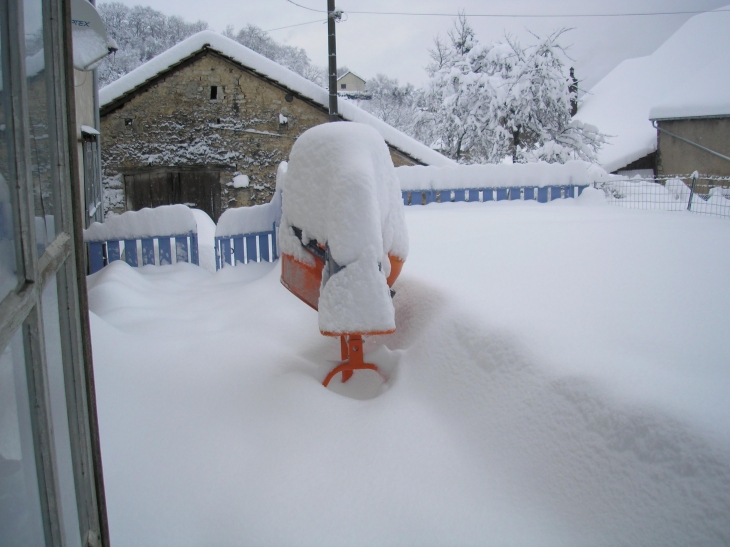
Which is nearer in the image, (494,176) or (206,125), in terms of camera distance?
(494,176)

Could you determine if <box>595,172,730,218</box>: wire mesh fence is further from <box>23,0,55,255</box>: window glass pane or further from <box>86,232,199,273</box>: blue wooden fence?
<box>23,0,55,255</box>: window glass pane

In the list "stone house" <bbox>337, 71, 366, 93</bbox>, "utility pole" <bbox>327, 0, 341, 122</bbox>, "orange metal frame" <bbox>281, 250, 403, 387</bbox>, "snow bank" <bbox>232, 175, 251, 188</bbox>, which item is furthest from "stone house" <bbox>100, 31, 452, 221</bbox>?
"stone house" <bbox>337, 71, 366, 93</bbox>

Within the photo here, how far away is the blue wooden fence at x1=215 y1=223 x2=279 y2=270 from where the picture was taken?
5520 millimetres

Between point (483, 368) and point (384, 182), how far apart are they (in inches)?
49.0

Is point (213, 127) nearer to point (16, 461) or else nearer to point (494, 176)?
point (494, 176)

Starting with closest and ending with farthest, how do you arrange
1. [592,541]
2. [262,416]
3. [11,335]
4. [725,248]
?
[11,335]
[592,541]
[262,416]
[725,248]

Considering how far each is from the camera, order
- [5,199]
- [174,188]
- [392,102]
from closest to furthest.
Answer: [5,199] < [174,188] < [392,102]

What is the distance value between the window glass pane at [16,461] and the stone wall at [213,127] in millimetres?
12373

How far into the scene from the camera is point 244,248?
556 cm

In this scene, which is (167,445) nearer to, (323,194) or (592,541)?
(323,194)

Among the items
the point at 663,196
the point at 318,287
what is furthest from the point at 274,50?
the point at 318,287

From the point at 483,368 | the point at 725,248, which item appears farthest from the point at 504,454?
the point at 725,248

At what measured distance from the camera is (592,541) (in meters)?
1.35

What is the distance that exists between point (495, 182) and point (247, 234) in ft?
16.8
